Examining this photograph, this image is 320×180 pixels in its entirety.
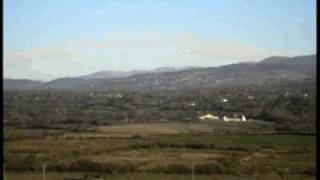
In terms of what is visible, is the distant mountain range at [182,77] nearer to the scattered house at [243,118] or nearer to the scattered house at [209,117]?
the scattered house at [209,117]

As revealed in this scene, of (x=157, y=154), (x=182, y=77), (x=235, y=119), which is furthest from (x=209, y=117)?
(x=157, y=154)

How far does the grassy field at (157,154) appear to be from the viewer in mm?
3234

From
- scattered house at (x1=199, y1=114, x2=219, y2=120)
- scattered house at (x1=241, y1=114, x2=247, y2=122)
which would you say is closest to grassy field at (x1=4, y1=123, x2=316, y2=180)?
scattered house at (x1=199, y1=114, x2=219, y2=120)

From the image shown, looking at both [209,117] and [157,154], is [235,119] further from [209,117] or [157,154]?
[157,154]

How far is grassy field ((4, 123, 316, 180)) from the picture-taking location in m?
3.23

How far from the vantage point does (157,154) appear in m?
3.81

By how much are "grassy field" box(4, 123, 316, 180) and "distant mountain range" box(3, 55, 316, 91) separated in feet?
1.10

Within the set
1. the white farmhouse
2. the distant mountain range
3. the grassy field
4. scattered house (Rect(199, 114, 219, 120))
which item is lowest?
the grassy field

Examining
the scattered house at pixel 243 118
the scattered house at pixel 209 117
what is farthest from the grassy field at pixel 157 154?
the scattered house at pixel 243 118

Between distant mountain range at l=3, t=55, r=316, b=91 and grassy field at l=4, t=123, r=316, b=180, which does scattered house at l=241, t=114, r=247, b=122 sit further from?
distant mountain range at l=3, t=55, r=316, b=91

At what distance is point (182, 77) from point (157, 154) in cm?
80

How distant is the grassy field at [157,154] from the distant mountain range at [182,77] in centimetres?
33

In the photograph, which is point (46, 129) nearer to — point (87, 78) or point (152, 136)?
point (87, 78)

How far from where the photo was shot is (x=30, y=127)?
106 inches
